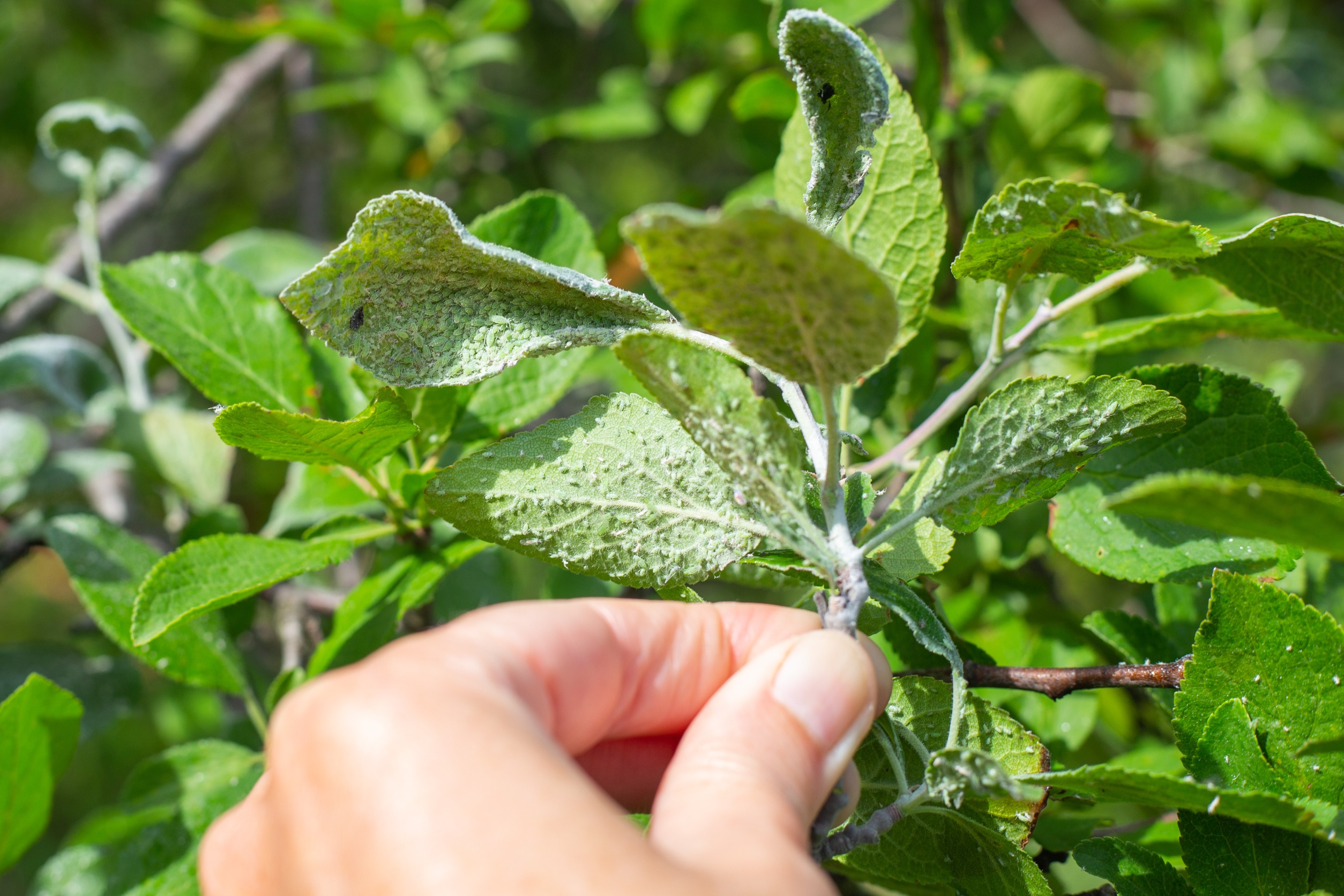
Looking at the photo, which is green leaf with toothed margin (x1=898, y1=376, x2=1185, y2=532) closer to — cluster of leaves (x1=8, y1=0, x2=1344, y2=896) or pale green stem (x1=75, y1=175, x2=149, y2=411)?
cluster of leaves (x1=8, y1=0, x2=1344, y2=896)

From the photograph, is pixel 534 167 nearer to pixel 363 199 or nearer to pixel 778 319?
pixel 363 199

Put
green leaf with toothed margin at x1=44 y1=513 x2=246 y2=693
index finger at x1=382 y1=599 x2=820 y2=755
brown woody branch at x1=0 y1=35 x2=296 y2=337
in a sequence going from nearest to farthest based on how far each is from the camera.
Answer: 1. index finger at x1=382 y1=599 x2=820 y2=755
2. green leaf with toothed margin at x1=44 y1=513 x2=246 y2=693
3. brown woody branch at x1=0 y1=35 x2=296 y2=337

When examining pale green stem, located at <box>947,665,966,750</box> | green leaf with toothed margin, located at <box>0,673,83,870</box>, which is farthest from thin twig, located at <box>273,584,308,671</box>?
pale green stem, located at <box>947,665,966,750</box>

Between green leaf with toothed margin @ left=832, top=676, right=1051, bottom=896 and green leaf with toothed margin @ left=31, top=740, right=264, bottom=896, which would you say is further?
green leaf with toothed margin @ left=31, top=740, right=264, bottom=896

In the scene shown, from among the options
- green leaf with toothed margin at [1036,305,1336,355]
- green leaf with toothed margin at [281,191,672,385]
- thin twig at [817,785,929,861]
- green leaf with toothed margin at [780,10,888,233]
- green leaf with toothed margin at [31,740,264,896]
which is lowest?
green leaf with toothed margin at [31,740,264,896]

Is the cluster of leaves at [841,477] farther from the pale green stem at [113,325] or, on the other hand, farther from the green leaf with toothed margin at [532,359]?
the pale green stem at [113,325]

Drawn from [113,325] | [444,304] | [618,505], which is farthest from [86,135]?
[618,505]

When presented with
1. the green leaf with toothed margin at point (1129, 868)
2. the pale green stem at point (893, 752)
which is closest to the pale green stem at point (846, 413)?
the pale green stem at point (893, 752)

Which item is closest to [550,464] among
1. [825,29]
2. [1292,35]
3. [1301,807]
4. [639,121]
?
[825,29]
